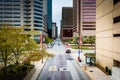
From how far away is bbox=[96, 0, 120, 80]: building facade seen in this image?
31906mm

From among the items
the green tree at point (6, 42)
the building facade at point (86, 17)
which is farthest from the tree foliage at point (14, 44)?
the building facade at point (86, 17)

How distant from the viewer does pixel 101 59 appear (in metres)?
41.8

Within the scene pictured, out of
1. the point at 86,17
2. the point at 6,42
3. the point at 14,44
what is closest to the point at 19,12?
the point at 86,17

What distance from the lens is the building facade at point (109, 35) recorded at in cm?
3191

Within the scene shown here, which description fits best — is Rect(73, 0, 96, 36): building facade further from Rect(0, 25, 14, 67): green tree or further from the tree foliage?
Rect(0, 25, 14, 67): green tree

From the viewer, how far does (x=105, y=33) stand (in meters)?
38.6

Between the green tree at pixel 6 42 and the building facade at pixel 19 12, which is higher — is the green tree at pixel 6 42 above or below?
below

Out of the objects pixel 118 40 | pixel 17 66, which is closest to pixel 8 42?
pixel 17 66

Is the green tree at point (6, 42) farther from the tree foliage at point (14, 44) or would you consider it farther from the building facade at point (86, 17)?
the building facade at point (86, 17)

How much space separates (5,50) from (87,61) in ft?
68.9

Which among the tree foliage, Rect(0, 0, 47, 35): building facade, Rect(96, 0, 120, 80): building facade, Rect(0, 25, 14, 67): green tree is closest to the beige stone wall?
Rect(96, 0, 120, 80): building facade

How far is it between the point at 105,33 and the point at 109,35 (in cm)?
242

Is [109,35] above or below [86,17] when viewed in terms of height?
below

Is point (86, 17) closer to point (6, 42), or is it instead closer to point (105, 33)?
point (105, 33)
